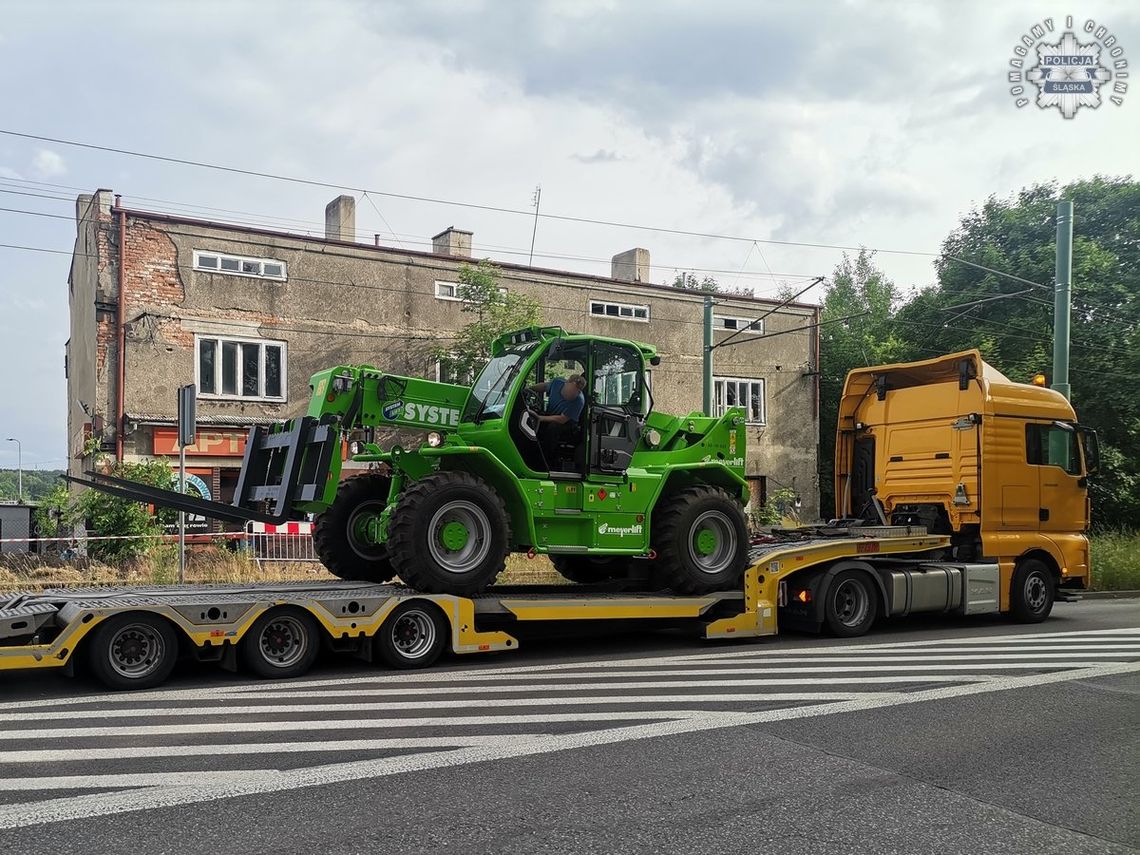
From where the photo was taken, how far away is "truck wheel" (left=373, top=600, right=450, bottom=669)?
8984 millimetres

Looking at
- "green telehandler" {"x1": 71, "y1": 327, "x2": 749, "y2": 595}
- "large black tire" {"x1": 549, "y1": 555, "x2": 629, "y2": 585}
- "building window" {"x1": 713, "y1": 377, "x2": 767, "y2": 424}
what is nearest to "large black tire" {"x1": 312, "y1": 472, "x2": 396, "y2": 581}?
"green telehandler" {"x1": 71, "y1": 327, "x2": 749, "y2": 595}

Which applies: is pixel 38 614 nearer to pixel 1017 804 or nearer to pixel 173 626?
pixel 173 626

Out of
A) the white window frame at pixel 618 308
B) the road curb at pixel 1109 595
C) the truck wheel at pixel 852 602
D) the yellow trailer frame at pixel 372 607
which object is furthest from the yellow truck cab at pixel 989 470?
the white window frame at pixel 618 308

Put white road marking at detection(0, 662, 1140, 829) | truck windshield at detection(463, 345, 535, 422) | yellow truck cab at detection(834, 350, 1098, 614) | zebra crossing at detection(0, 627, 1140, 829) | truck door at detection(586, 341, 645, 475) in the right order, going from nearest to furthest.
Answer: white road marking at detection(0, 662, 1140, 829), zebra crossing at detection(0, 627, 1140, 829), truck windshield at detection(463, 345, 535, 422), truck door at detection(586, 341, 645, 475), yellow truck cab at detection(834, 350, 1098, 614)

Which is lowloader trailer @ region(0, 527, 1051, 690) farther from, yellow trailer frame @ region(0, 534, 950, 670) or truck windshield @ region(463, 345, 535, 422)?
truck windshield @ region(463, 345, 535, 422)

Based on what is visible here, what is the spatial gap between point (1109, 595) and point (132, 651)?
17036 mm

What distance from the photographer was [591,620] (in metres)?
10.5

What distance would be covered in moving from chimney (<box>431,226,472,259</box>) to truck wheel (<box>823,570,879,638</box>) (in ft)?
63.1

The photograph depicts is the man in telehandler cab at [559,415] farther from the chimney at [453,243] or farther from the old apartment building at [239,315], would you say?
the chimney at [453,243]

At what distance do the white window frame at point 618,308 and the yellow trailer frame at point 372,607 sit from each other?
17780mm

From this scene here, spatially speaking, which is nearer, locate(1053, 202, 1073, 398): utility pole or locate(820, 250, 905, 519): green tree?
locate(1053, 202, 1073, 398): utility pole

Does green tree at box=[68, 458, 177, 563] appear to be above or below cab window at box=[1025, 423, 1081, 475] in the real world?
below

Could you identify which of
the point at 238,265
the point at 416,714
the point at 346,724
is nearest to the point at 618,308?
the point at 238,265

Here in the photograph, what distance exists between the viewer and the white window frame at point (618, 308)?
29.3 meters
